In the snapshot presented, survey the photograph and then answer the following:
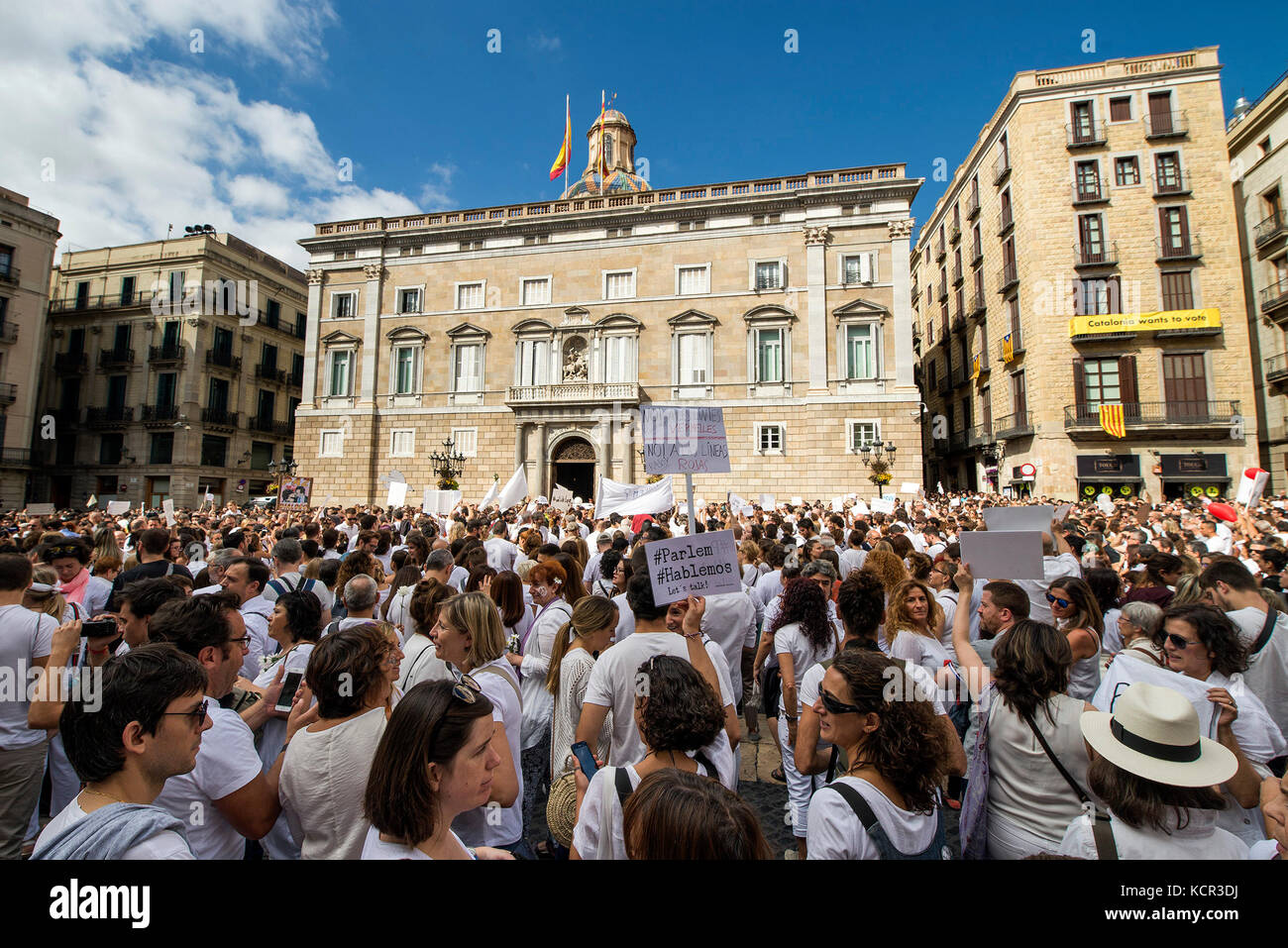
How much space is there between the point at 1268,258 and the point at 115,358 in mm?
57315

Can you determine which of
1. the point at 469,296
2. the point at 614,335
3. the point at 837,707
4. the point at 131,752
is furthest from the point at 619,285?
the point at 131,752

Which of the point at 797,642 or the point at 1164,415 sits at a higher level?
the point at 1164,415

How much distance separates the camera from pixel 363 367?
30.7 meters

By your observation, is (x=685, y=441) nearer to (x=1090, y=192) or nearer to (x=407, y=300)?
(x=407, y=300)

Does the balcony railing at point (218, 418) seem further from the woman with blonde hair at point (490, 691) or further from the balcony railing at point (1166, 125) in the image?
the balcony railing at point (1166, 125)

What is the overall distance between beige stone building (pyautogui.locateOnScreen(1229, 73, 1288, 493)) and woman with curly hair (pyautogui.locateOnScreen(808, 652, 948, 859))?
31.8 metres

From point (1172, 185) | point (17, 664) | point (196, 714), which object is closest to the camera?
point (196, 714)

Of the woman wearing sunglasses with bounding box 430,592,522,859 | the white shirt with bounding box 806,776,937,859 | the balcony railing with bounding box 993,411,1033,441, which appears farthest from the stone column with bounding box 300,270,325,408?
the white shirt with bounding box 806,776,937,859

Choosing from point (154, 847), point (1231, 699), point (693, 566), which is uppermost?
point (693, 566)

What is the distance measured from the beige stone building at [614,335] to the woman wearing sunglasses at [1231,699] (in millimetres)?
22900

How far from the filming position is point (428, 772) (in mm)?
1797

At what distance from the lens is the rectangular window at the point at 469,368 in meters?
29.6

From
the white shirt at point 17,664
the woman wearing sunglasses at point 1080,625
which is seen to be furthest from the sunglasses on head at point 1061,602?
the white shirt at point 17,664

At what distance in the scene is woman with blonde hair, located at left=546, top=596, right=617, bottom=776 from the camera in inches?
133
